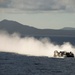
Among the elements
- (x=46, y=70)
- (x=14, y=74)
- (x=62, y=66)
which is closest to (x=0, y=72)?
(x=14, y=74)

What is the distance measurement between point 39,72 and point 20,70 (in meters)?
6.26

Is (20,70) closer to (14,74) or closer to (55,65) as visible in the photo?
(14,74)

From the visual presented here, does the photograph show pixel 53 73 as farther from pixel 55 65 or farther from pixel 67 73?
pixel 55 65

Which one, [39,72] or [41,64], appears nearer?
[39,72]

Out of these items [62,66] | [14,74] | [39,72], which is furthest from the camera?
[62,66]

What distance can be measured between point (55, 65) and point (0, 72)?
32.7 m

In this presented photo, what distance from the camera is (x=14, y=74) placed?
124 m

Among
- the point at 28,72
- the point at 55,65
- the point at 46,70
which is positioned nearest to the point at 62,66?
the point at 55,65

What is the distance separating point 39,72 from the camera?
132125 mm

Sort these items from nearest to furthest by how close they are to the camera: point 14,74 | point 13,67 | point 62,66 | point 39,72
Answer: point 14,74 → point 39,72 → point 13,67 → point 62,66

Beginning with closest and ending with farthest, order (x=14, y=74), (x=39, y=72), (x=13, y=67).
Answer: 1. (x=14, y=74)
2. (x=39, y=72)
3. (x=13, y=67)

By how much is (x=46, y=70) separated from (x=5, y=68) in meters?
11.6

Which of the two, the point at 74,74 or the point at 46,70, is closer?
the point at 74,74

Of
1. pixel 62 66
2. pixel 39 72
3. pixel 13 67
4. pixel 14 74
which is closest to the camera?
pixel 14 74
